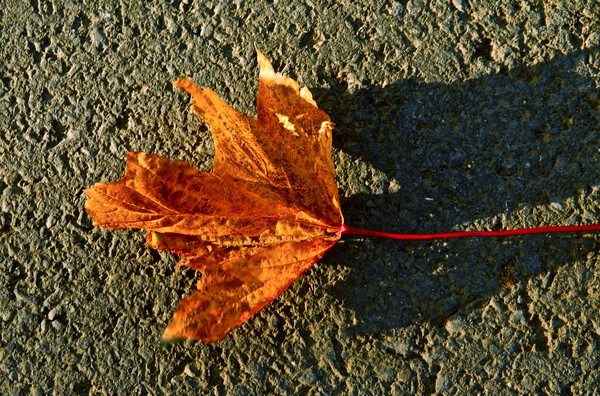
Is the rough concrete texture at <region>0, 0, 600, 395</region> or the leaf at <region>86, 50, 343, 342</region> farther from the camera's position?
the rough concrete texture at <region>0, 0, 600, 395</region>

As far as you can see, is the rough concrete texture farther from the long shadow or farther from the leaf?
the leaf

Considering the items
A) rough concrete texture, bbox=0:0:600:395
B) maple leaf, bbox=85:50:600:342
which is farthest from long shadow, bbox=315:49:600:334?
maple leaf, bbox=85:50:600:342

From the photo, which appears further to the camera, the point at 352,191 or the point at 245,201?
the point at 352,191

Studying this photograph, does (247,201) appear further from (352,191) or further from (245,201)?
(352,191)

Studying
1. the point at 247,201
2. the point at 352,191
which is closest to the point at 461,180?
the point at 352,191

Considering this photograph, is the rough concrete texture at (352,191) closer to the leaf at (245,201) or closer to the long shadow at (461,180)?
the long shadow at (461,180)

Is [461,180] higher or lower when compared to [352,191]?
higher

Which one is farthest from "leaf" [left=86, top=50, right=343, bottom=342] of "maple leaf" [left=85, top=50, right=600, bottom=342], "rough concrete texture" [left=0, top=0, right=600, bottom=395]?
"rough concrete texture" [left=0, top=0, right=600, bottom=395]
